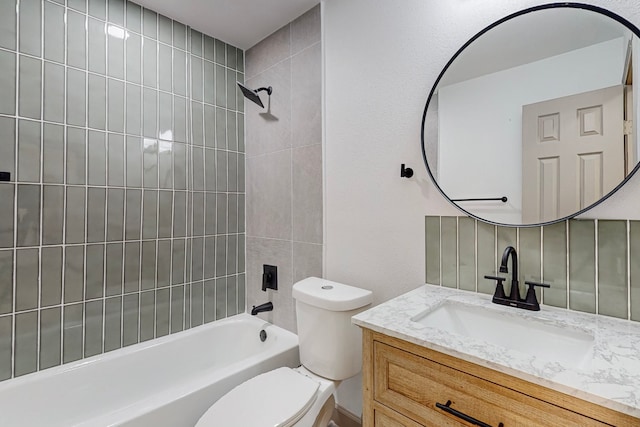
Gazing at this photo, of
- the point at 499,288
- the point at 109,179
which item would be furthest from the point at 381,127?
the point at 109,179

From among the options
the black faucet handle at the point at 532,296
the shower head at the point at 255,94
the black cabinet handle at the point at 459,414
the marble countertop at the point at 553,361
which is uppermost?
the shower head at the point at 255,94

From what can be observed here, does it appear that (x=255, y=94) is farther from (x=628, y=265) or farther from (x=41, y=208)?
(x=628, y=265)

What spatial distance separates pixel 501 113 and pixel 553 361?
0.85 meters

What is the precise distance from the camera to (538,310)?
3.46 ft

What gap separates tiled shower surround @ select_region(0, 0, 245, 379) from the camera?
58.2 inches

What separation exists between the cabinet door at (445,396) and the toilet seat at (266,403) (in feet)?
1.31

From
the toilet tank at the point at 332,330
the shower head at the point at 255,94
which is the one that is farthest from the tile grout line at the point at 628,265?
the shower head at the point at 255,94

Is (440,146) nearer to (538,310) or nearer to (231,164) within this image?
(538,310)

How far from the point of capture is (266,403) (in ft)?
3.95

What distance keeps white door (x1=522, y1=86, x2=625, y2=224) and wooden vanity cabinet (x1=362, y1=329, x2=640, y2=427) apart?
0.61m

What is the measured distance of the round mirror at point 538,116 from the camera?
0.96 m

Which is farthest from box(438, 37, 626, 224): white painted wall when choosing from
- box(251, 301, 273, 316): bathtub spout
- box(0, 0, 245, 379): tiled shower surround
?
box(0, 0, 245, 379): tiled shower surround

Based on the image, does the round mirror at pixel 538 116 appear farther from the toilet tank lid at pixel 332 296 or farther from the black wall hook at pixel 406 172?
the toilet tank lid at pixel 332 296

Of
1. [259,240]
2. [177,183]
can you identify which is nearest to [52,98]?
[177,183]
